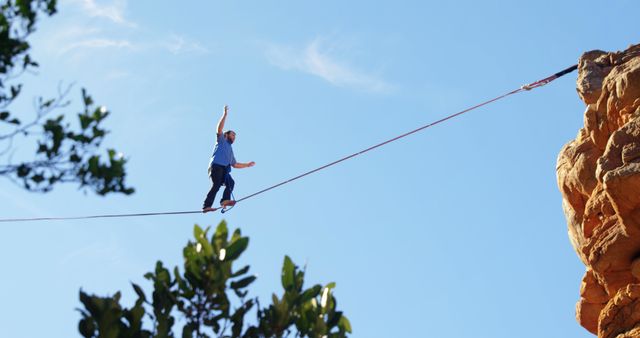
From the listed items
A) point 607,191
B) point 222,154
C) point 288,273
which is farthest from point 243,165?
point 288,273

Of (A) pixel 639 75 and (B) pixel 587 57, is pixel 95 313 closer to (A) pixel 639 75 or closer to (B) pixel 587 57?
(A) pixel 639 75

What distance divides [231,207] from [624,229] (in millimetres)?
8222

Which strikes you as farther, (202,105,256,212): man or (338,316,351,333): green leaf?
(202,105,256,212): man

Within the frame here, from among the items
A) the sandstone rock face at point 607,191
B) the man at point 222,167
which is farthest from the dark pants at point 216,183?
the sandstone rock face at point 607,191

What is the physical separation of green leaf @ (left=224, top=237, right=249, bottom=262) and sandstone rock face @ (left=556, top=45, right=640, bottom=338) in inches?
487

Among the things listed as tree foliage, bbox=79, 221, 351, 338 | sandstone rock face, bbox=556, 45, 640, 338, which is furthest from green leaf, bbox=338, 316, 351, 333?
sandstone rock face, bbox=556, 45, 640, 338

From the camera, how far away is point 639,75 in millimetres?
22875

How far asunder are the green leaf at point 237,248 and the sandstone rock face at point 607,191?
12369 mm

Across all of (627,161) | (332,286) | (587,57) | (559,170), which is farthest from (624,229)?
(332,286)

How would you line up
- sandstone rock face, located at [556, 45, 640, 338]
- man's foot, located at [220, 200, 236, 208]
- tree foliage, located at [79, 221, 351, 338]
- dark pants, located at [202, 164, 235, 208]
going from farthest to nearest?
dark pants, located at [202, 164, 235, 208], man's foot, located at [220, 200, 236, 208], sandstone rock face, located at [556, 45, 640, 338], tree foliage, located at [79, 221, 351, 338]

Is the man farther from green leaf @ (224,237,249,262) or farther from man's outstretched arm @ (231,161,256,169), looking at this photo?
green leaf @ (224,237,249,262)

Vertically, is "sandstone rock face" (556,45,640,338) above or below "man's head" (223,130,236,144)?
below

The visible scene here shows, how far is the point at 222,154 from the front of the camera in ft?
75.7

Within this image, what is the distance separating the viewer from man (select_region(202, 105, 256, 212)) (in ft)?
75.3
